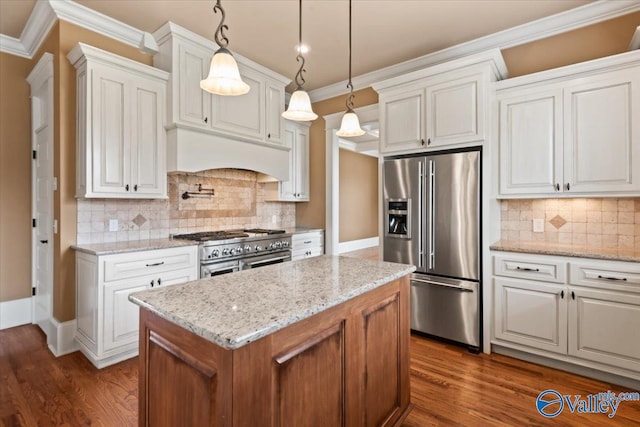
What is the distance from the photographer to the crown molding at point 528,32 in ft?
8.81

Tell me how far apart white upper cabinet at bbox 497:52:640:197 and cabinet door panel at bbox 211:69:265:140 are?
100.0 inches

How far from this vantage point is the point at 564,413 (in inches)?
80.0

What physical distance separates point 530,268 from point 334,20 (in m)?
2.74

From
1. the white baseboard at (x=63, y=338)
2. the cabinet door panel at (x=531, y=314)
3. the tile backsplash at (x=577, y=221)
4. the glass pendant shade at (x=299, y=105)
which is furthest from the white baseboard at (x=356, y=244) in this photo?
the glass pendant shade at (x=299, y=105)

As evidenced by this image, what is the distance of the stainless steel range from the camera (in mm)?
3094

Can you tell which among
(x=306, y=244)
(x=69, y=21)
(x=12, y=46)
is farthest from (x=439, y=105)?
(x=12, y=46)

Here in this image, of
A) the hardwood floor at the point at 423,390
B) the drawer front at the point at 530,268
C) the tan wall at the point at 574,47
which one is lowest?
the hardwood floor at the point at 423,390

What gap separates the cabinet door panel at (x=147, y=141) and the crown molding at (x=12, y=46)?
167 cm

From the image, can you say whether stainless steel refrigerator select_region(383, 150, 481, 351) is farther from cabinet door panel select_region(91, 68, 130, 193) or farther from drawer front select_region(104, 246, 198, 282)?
cabinet door panel select_region(91, 68, 130, 193)

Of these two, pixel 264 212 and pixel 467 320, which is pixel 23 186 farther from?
pixel 467 320

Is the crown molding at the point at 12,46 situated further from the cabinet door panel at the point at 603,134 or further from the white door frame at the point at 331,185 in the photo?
the cabinet door panel at the point at 603,134

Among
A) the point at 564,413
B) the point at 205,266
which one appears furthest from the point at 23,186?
the point at 564,413

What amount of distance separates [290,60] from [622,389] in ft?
13.8

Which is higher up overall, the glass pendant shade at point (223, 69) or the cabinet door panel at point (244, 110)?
the cabinet door panel at point (244, 110)
